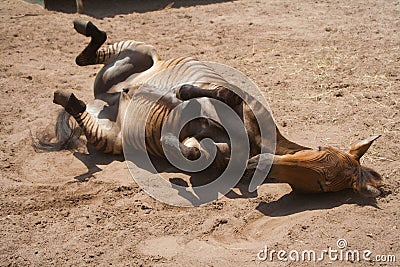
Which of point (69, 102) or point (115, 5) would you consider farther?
point (115, 5)

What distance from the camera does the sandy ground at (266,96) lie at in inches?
A: 136

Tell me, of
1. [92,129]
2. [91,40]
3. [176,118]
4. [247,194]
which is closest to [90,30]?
[91,40]

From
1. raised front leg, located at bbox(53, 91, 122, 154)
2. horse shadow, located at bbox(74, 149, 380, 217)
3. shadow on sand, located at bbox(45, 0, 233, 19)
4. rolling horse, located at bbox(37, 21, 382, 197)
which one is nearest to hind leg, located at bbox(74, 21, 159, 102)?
rolling horse, located at bbox(37, 21, 382, 197)

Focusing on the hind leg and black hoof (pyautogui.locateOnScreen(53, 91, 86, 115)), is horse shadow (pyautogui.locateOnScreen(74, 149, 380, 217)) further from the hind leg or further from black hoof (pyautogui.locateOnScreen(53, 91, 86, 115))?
the hind leg

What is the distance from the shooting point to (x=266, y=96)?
18.0 ft

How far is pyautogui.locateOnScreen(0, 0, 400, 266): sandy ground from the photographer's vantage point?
3455 mm

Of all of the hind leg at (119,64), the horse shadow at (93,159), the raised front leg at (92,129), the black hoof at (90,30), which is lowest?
the horse shadow at (93,159)

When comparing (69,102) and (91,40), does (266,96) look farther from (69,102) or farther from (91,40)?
(69,102)

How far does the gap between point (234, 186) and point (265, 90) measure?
5.79 feet

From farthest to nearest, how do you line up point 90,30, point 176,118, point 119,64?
point 90,30 < point 119,64 < point 176,118

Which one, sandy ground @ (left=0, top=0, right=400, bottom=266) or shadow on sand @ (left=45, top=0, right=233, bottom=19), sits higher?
shadow on sand @ (left=45, top=0, right=233, bottom=19)

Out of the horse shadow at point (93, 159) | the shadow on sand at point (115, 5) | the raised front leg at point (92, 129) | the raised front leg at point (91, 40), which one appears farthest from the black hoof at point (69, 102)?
the shadow on sand at point (115, 5)

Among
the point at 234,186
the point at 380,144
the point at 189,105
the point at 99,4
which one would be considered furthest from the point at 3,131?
the point at 99,4

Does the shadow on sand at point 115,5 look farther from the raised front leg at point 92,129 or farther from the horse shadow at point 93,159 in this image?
the horse shadow at point 93,159
